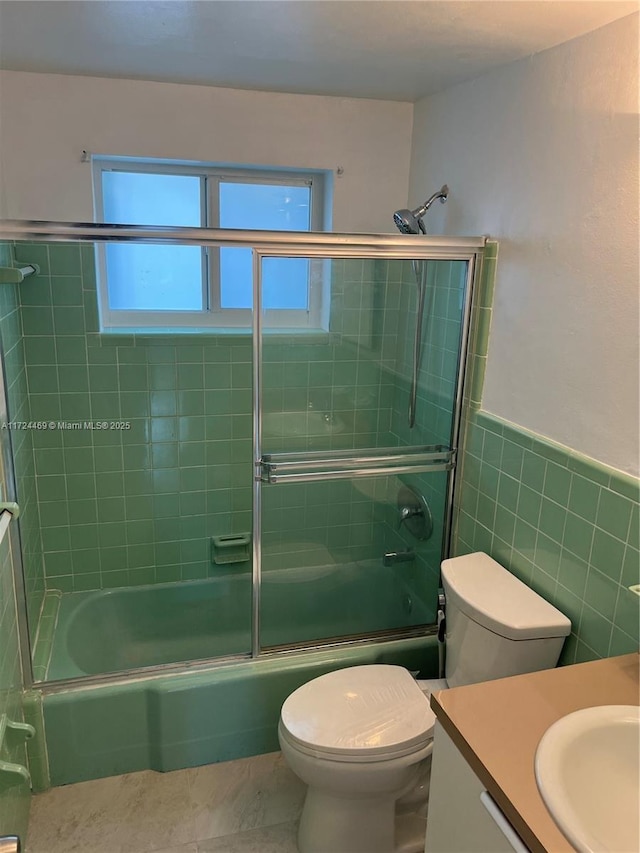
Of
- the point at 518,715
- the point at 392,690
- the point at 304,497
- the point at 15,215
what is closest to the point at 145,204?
the point at 15,215

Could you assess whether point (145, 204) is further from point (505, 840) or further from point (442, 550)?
point (505, 840)

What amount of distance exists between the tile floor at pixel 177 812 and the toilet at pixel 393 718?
7.1 inches

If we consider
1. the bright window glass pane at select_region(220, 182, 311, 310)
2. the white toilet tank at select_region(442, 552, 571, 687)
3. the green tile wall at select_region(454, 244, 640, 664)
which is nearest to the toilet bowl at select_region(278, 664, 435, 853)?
the white toilet tank at select_region(442, 552, 571, 687)

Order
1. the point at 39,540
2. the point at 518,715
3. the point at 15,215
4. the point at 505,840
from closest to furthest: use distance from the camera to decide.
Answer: the point at 505,840
the point at 518,715
the point at 15,215
the point at 39,540

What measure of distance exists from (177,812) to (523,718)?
1294 millimetres

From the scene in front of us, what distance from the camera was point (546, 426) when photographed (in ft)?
5.83

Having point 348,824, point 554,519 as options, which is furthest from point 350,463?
point 348,824

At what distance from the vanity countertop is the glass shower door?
1004mm

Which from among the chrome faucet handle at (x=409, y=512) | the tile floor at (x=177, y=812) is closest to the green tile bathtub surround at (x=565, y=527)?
the chrome faucet handle at (x=409, y=512)

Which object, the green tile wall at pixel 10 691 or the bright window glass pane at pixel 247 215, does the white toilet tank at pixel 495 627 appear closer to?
the green tile wall at pixel 10 691

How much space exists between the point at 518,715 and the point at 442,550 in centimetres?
112

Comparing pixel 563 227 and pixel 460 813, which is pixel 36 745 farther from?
pixel 563 227

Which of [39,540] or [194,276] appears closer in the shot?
[39,540]

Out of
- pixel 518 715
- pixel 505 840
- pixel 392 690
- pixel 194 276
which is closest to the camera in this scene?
pixel 505 840
